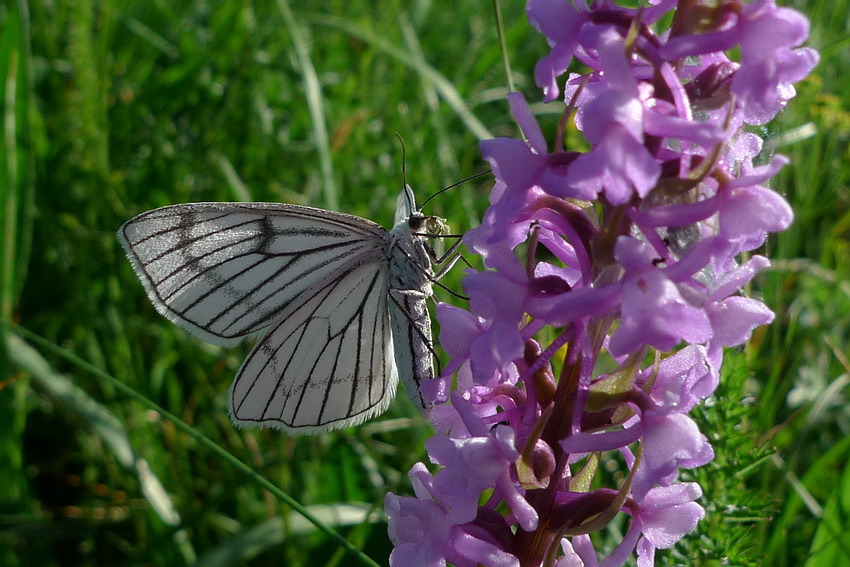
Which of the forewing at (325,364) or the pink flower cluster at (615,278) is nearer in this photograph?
the pink flower cluster at (615,278)

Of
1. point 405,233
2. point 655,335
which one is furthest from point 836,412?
point 655,335

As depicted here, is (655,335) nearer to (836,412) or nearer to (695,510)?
(695,510)

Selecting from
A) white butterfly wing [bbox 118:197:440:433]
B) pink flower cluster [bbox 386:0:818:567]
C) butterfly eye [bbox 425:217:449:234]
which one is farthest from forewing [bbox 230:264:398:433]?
pink flower cluster [bbox 386:0:818:567]

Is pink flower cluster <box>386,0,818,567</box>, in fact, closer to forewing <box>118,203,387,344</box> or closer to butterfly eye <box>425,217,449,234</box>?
butterfly eye <box>425,217,449,234</box>

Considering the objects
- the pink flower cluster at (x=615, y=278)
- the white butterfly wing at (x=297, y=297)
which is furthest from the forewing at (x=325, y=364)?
the pink flower cluster at (x=615, y=278)

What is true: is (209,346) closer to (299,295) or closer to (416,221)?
(299,295)

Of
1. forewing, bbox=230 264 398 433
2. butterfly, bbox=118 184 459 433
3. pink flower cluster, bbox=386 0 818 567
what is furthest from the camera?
forewing, bbox=230 264 398 433

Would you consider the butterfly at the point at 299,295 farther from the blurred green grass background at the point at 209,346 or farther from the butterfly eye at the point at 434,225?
the blurred green grass background at the point at 209,346
